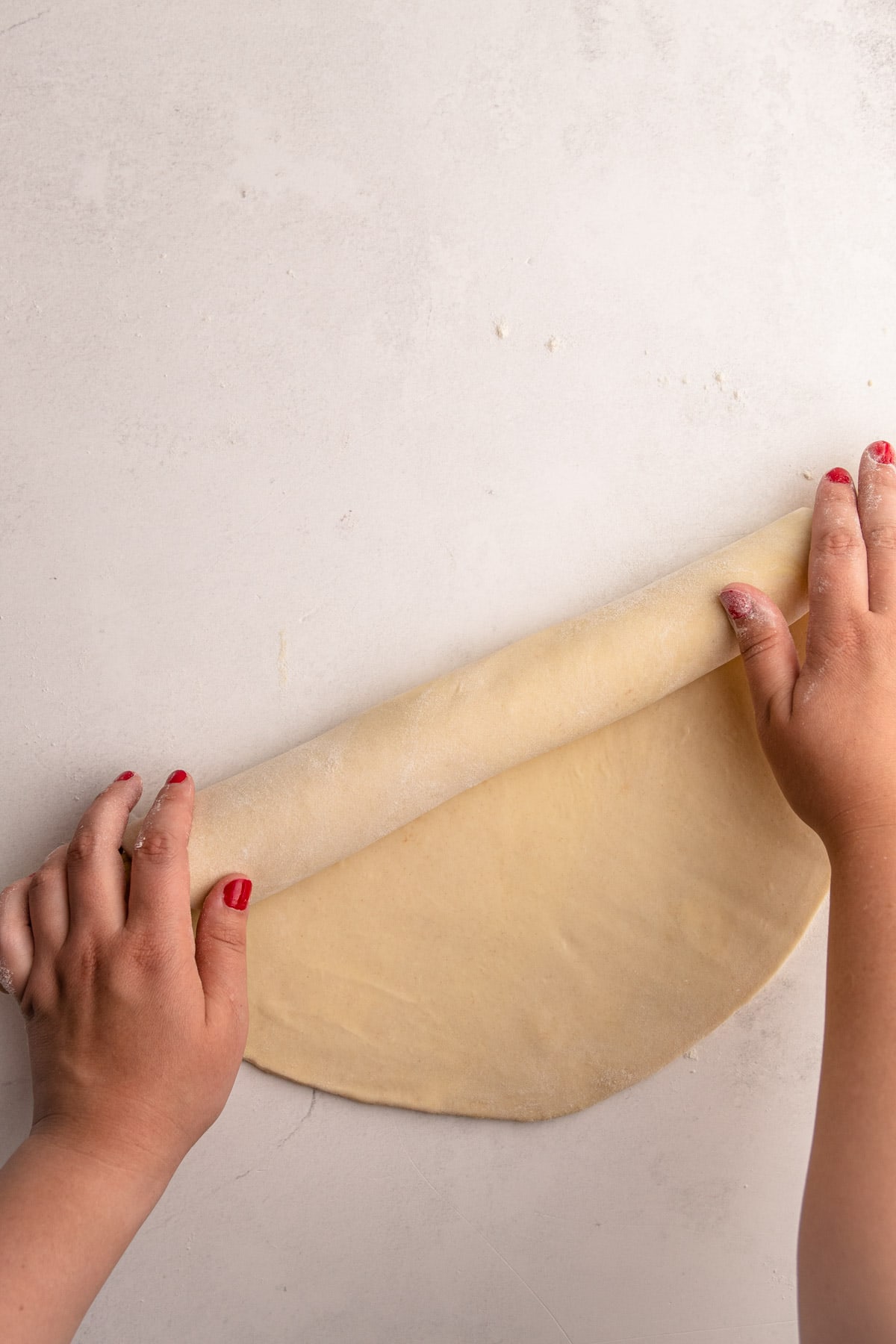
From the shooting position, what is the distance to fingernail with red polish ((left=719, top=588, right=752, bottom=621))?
1.47m

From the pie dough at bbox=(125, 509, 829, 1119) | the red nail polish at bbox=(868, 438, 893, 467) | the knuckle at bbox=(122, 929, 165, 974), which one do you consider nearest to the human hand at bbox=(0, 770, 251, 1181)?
the knuckle at bbox=(122, 929, 165, 974)

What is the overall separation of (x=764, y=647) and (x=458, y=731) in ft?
1.65

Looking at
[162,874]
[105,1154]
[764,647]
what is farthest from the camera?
[764,647]

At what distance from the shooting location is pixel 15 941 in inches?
56.1

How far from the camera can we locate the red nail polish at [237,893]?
4.61ft

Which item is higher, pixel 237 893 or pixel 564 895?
pixel 237 893

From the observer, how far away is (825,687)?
4.63 feet

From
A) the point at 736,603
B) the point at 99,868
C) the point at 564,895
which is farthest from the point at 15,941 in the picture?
the point at 736,603

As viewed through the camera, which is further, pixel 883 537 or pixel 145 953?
pixel 883 537

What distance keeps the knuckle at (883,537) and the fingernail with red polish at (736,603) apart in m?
0.24

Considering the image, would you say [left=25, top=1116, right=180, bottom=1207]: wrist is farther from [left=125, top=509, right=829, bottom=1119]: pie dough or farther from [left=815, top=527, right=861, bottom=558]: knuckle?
[left=815, top=527, right=861, bottom=558]: knuckle

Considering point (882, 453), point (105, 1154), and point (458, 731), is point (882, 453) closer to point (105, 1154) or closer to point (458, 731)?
point (458, 731)

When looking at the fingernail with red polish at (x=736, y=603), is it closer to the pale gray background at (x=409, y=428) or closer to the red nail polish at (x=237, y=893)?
the pale gray background at (x=409, y=428)

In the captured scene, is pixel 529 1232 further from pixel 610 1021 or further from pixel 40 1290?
pixel 40 1290
